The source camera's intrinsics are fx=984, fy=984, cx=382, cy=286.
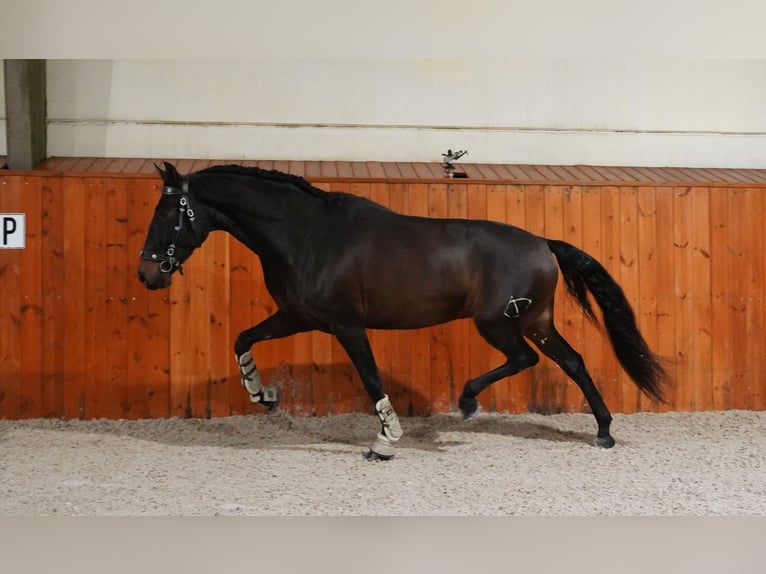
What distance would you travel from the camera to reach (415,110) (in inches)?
296

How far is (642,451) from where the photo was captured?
6.00m

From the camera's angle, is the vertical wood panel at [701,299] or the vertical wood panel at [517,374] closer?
the vertical wood panel at [517,374]

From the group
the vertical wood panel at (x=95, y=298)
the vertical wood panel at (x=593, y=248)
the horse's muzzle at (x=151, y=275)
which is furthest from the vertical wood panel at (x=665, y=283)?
the vertical wood panel at (x=95, y=298)

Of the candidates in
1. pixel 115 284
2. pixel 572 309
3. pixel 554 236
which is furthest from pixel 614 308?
pixel 115 284

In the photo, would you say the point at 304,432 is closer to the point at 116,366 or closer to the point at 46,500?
the point at 116,366

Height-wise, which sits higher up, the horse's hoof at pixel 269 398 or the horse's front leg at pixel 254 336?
the horse's front leg at pixel 254 336

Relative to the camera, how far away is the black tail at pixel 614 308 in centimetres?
593

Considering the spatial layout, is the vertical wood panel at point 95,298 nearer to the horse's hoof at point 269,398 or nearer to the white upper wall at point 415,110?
the white upper wall at point 415,110

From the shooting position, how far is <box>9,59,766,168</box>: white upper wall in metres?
7.31

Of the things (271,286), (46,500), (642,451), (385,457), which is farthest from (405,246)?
(46,500)

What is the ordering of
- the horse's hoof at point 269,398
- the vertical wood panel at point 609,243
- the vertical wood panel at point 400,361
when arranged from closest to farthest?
1. the horse's hoof at point 269,398
2. the vertical wood panel at point 400,361
3. the vertical wood panel at point 609,243

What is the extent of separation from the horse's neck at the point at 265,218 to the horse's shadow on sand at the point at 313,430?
1.28m

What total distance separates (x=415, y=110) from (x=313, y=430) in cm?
259

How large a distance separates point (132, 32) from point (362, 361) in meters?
2.50
